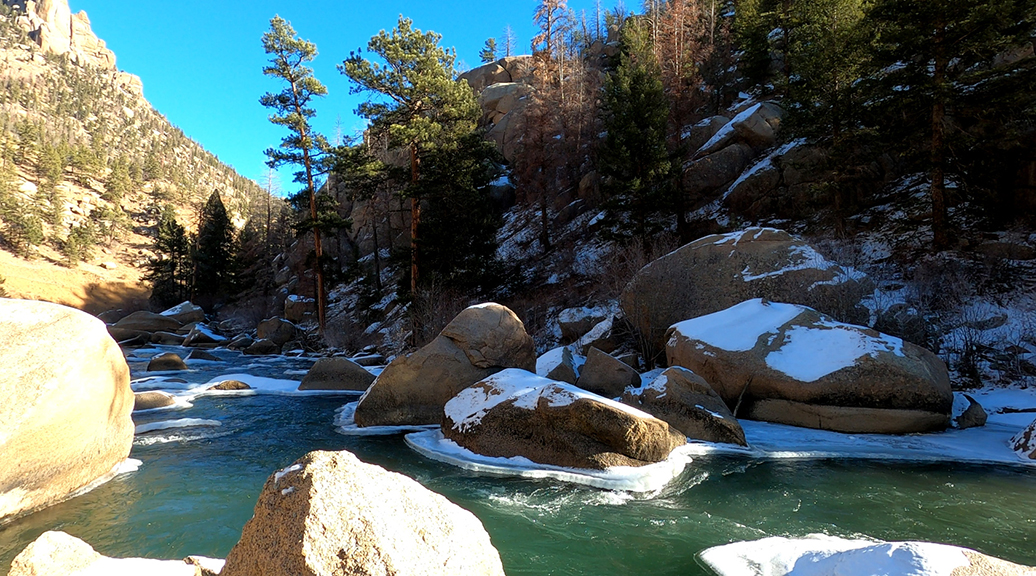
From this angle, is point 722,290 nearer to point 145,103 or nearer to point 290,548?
point 290,548

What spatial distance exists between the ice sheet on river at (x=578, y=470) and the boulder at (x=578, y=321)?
1085 cm

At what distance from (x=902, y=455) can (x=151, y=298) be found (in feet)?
194

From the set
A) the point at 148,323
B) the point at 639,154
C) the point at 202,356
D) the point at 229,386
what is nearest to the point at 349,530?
the point at 229,386

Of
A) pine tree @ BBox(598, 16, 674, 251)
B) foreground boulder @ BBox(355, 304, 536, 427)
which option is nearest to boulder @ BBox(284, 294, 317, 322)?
pine tree @ BBox(598, 16, 674, 251)

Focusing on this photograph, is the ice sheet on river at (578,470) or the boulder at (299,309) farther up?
the boulder at (299,309)

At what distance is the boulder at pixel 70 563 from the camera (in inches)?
139

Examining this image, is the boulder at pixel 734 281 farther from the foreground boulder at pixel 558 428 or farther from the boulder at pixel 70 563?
the boulder at pixel 70 563

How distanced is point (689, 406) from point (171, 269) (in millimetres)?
55348

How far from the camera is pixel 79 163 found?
82.4 meters

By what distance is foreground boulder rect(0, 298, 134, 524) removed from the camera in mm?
5930

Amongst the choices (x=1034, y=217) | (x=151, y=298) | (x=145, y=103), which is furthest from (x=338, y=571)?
(x=145, y=103)

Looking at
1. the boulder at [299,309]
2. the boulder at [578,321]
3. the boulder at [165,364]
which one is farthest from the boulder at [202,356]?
the boulder at [578,321]

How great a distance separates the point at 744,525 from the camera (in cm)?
585

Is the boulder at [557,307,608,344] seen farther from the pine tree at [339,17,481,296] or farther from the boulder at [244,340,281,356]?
the boulder at [244,340,281,356]
